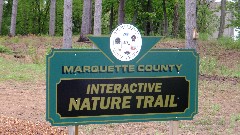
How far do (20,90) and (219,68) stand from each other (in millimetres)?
9831

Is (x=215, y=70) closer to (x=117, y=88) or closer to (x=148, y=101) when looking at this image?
(x=148, y=101)

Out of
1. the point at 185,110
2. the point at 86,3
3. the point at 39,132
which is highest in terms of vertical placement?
the point at 86,3

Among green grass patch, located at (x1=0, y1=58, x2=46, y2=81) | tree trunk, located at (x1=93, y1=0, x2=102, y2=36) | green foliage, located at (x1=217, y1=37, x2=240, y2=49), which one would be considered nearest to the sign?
green grass patch, located at (x1=0, y1=58, x2=46, y2=81)

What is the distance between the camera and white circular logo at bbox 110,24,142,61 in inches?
210

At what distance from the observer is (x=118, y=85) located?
17.6ft

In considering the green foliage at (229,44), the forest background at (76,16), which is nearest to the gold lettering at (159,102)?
the green foliage at (229,44)

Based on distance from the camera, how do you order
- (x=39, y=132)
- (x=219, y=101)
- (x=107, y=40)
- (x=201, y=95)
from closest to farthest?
(x=107, y=40), (x=39, y=132), (x=219, y=101), (x=201, y=95)

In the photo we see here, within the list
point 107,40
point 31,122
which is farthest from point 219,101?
point 107,40

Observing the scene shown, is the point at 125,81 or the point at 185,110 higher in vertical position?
the point at 125,81

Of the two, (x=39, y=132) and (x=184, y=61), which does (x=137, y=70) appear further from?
(x=39, y=132)

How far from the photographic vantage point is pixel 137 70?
17.8ft

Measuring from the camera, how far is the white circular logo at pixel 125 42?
533cm

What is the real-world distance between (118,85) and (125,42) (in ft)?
1.63

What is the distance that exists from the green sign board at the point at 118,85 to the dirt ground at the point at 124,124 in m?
2.85
